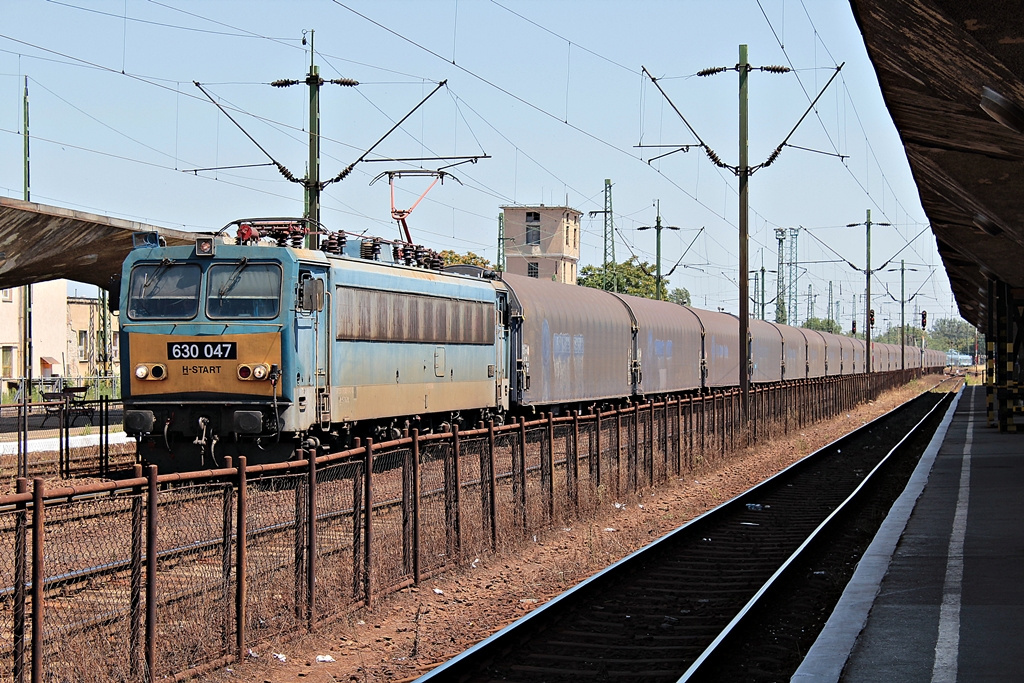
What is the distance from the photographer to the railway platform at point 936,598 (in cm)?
805

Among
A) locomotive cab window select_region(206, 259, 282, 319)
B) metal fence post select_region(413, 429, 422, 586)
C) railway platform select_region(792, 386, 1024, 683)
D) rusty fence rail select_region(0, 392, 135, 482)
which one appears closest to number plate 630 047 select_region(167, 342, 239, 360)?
locomotive cab window select_region(206, 259, 282, 319)

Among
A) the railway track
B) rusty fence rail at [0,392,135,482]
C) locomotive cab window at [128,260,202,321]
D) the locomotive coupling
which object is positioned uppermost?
locomotive cab window at [128,260,202,321]

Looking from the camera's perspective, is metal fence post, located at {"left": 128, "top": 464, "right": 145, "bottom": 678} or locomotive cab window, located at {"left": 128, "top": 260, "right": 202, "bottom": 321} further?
locomotive cab window, located at {"left": 128, "top": 260, "right": 202, "bottom": 321}

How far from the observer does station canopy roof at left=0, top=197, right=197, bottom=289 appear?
20047mm

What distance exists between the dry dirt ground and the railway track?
0.49 metres

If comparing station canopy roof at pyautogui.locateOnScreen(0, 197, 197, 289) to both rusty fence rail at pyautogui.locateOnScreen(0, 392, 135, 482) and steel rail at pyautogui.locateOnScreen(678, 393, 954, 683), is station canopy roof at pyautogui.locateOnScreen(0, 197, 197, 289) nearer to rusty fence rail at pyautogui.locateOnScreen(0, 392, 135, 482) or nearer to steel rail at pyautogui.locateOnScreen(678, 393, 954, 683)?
rusty fence rail at pyautogui.locateOnScreen(0, 392, 135, 482)

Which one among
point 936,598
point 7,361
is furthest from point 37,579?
point 7,361

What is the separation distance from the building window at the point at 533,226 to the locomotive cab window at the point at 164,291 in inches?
3561

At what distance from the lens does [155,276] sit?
674 inches

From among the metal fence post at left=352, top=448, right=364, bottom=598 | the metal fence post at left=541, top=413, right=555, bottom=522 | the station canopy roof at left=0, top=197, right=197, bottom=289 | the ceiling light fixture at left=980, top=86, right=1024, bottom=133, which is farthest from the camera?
the station canopy roof at left=0, top=197, right=197, bottom=289

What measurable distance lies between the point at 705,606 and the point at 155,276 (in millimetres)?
9886

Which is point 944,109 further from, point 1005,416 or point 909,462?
point 1005,416

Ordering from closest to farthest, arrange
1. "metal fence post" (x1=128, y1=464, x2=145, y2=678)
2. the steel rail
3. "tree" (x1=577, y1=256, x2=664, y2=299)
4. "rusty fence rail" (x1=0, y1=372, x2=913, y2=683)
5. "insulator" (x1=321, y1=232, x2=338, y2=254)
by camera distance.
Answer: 1. "rusty fence rail" (x1=0, y1=372, x2=913, y2=683)
2. "metal fence post" (x1=128, y1=464, x2=145, y2=678)
3. the steel rail
4. "insulator" (x1=321, y1=232, x2=338, y2=254)
5. "tree" (x1=577, y1=256, x2=664, y2=299)

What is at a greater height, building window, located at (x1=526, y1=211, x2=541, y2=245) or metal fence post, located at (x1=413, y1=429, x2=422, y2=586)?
building window, located at (x1=526, y1=211, x2=541, y2=245)
